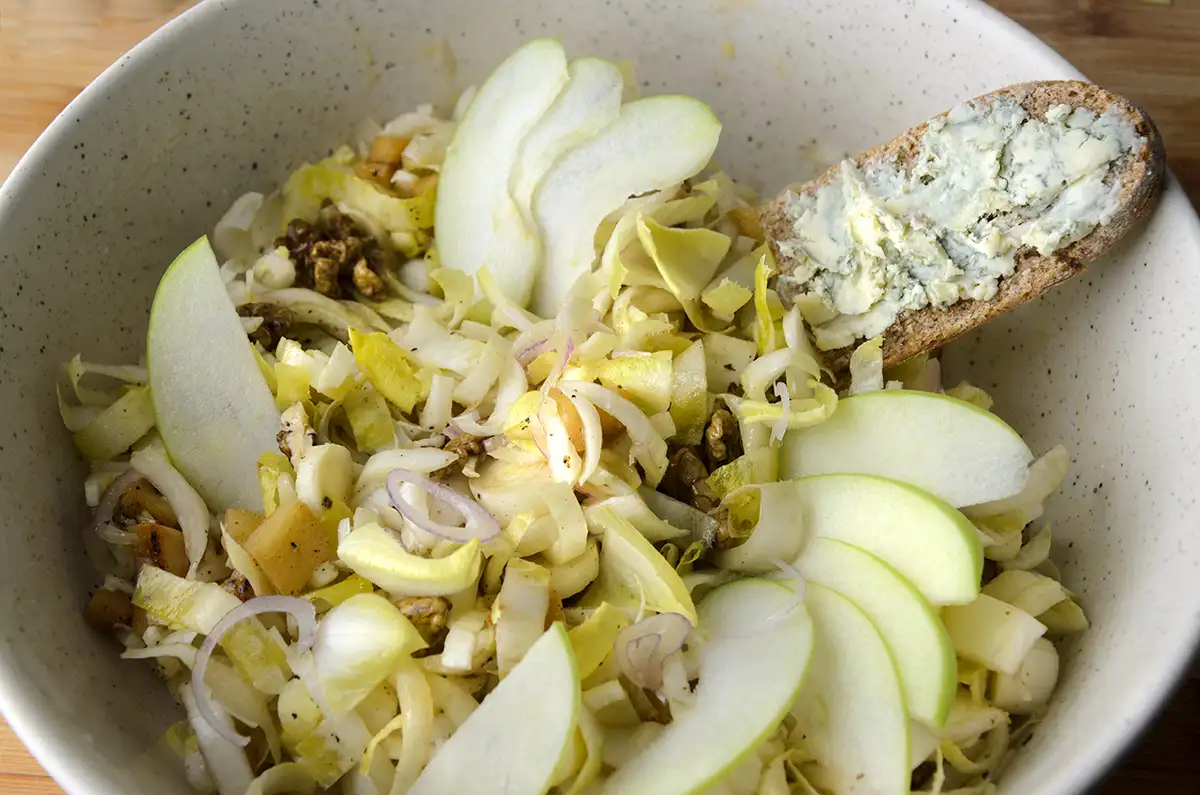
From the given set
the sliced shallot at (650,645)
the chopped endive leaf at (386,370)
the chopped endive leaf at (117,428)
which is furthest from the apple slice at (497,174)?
the sliced shallot at (650,645)

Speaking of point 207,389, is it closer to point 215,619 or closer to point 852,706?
point 215,619

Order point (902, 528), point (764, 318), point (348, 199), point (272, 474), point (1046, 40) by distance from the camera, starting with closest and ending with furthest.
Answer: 1. point (902, 528)
2. point (272, 474)
3. point (764, 318)
4. point (348, 199)
5. point (1046, 40)

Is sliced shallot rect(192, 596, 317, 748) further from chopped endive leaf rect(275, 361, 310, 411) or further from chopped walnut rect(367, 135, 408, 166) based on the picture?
chopped walnut rect(367, 135, 408, 166)

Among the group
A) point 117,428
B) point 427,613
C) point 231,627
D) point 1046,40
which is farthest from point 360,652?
point 1046,40

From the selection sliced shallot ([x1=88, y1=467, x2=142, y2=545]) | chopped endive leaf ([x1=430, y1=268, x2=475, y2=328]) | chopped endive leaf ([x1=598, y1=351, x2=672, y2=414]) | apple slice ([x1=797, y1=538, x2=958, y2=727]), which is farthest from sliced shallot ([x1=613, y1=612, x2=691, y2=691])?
sliced shallot ([x1=88, y1=467, x2=142, y2=545])

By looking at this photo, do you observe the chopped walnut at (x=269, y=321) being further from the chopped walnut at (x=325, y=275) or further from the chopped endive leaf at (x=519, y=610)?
the chopped endive leaf at (x=519, y=610)

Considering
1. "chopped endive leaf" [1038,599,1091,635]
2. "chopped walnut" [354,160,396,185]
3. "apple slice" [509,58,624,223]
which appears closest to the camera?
"chopped endive leaf" [1038,599,1091,635]
